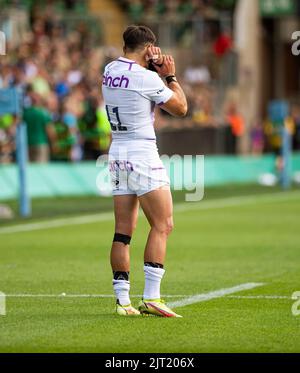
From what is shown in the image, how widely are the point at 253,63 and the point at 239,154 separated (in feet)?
21.9

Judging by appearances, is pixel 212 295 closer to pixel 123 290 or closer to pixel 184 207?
pixel 123 290

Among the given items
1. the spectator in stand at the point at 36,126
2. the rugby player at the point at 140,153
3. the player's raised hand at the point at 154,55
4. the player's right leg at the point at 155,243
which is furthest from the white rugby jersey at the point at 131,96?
the spectator in stand at the point at 36,126

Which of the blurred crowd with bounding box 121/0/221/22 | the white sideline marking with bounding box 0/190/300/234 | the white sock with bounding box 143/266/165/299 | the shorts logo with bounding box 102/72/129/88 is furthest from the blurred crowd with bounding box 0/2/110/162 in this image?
the white sock with bounding box 143/266/165/299

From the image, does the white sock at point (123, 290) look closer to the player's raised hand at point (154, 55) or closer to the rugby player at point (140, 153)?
the rugby player at point (140, 153)

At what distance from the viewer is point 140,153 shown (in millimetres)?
10469

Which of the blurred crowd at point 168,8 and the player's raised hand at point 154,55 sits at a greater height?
the blurred crowd at point 168,8

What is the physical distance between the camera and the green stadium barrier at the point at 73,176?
2547 cm

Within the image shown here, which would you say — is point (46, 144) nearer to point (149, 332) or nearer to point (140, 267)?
point (140, 267)

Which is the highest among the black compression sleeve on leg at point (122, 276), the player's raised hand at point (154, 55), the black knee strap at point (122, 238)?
the player's raised hand at point (154, 55)

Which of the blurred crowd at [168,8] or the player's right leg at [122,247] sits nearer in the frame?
the player's right leg at [122,247]

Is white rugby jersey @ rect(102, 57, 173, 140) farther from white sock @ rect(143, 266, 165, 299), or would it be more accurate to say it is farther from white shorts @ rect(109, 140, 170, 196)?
white sock @ rect(143, 266, 165, 299)

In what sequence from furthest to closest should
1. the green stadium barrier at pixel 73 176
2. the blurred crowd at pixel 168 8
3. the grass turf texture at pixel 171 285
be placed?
the blurred crowd at pixel 168 8 → the green stadium barrier at pixel 73 176 → the grass turf texture at pixel 171 285

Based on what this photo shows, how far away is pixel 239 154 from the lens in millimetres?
39938
